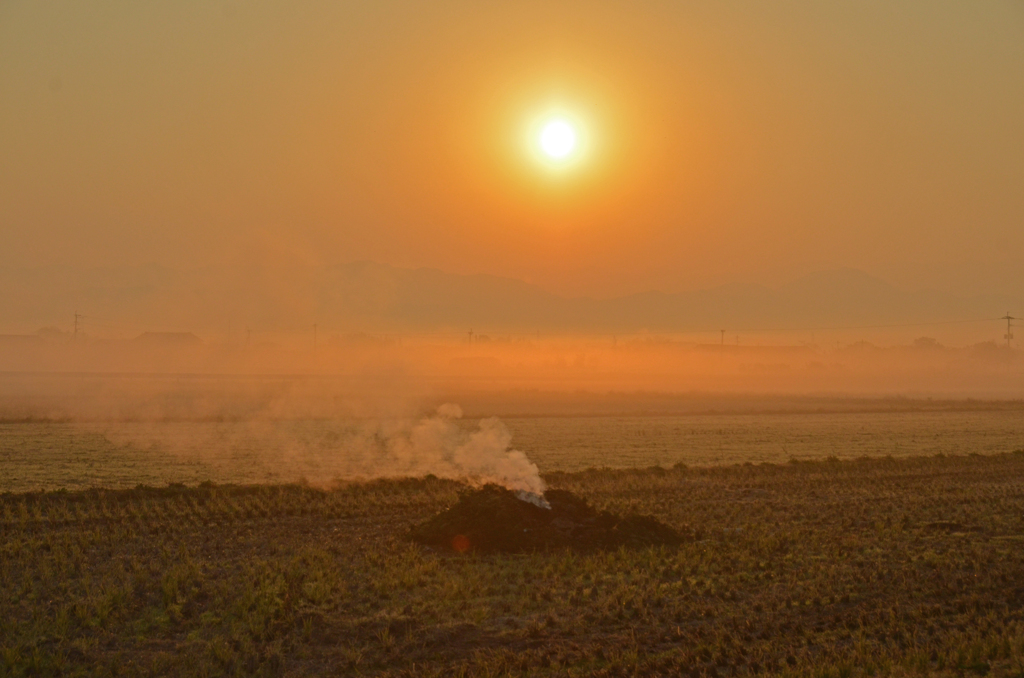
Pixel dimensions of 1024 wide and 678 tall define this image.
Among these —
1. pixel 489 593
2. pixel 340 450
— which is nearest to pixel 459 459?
pixel 340 450

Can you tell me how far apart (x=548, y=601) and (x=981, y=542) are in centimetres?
1273

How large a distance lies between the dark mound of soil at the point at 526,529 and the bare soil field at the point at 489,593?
27.6 inches

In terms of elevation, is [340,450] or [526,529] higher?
[340,450]

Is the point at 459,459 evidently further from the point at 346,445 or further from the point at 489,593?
the point at 489,593

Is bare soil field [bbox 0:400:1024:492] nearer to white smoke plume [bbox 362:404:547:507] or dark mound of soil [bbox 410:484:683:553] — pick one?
white smoke plume [bbox 362:404:547:507]

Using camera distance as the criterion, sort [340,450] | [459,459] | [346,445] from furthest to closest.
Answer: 1. [346,445]
2. [340,450]
3. [459,459]

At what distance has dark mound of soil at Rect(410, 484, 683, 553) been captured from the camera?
71.9ft

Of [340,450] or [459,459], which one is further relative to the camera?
[340,450]

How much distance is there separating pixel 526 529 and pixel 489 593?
4.79 metres

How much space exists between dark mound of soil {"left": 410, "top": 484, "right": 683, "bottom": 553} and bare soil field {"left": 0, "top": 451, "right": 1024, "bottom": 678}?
0.70m

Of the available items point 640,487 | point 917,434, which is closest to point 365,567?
point 640,487

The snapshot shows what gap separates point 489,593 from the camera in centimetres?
1773

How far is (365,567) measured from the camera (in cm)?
1958

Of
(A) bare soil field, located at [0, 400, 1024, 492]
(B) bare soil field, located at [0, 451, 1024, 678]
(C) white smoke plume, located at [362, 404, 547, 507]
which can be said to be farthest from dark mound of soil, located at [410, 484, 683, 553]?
(A) bare soil field, located at [0, 400, 1024, 492]
